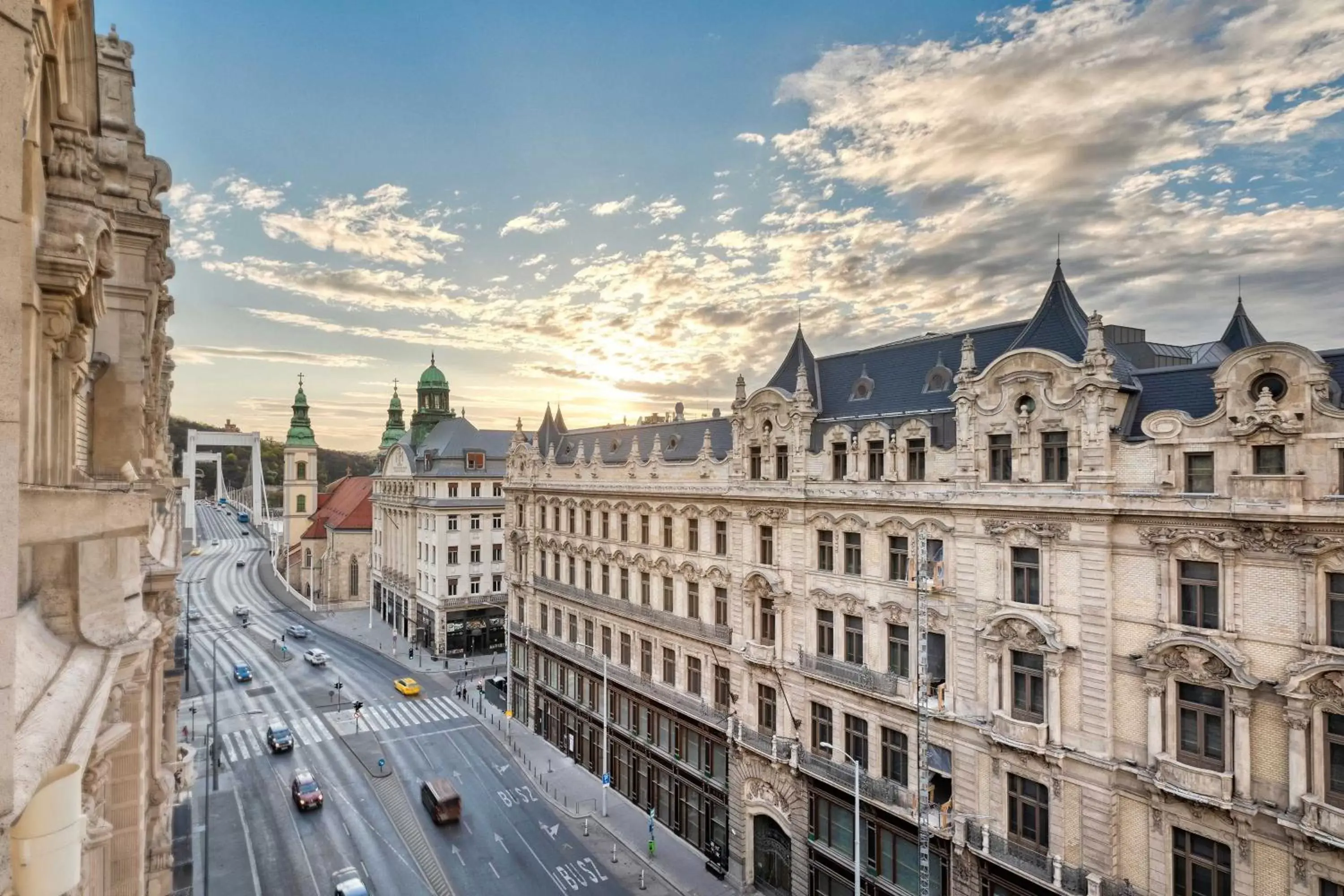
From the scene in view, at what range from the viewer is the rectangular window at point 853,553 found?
29500 millimetres

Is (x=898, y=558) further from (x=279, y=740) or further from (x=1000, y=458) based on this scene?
(x=279, y=740)

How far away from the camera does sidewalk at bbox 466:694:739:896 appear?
113 feet

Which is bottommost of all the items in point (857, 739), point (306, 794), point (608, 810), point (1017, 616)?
point (608, 810)

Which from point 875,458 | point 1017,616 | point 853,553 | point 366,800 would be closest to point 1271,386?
point 1017,616

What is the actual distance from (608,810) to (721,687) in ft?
37.7

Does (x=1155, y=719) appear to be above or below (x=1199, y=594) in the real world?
below

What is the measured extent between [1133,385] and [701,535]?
67.2ft

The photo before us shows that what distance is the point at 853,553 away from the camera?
29.9 m

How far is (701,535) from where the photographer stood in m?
37.3

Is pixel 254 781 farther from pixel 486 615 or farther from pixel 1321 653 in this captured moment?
pixel 1321 653

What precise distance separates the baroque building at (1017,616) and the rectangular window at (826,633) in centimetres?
11

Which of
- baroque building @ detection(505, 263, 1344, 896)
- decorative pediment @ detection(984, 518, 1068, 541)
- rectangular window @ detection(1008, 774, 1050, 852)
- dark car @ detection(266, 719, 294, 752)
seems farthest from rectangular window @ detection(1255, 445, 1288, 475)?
dark car @ detection(266, 719, 294, 752)

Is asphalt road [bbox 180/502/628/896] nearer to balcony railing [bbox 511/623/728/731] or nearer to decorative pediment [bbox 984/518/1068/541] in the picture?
balcony railing [bbox 511/623/728/731]

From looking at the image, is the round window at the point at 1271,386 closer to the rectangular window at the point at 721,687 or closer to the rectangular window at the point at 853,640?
the rectangular window at the point at 853,640
